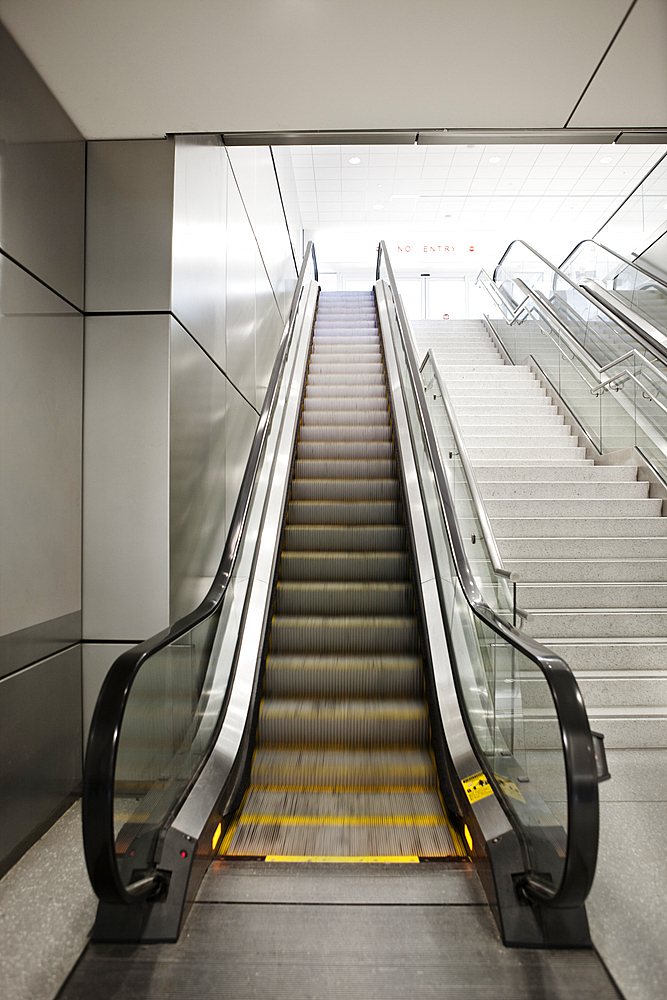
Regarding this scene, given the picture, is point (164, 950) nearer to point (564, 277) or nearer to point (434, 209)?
point (564, 277)

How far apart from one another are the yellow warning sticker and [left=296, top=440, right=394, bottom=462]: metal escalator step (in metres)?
3.23

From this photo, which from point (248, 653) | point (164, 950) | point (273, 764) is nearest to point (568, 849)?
point (164, 950)

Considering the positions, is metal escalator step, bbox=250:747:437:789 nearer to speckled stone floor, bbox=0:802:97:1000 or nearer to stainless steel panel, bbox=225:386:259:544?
speckled stone floor, bbox=0:802:97:1000

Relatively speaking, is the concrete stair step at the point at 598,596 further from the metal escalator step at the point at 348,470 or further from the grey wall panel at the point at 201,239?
the grey wall panel at the point at 201,239

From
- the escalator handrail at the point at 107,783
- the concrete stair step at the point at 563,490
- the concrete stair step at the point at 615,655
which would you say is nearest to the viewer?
the escalator handrail at the point at 107,783

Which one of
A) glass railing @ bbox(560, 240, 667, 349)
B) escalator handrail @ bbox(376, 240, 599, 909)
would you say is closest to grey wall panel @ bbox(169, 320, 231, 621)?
escalator handrail @ bbox(376, 240, 599, 909)

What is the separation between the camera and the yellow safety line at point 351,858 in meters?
2.35

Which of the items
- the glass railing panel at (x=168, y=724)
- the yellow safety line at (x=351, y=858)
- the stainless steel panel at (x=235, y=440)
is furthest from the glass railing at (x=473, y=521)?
the stainless steel panel at (x=235, y=440)

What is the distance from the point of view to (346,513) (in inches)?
182

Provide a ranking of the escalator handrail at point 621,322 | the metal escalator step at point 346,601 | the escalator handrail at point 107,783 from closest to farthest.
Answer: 1. the escalator handrail at point 107,783
2. the metal escalator step at point 346,601
3. the escalator handrail at point 621,322

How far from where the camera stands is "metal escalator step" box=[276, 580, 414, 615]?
12.8 ft

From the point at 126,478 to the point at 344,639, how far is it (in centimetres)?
164

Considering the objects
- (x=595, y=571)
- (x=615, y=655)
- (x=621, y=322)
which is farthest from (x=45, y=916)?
(x=621, y=322)

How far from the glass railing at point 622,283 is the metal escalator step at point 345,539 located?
12.2 ft
